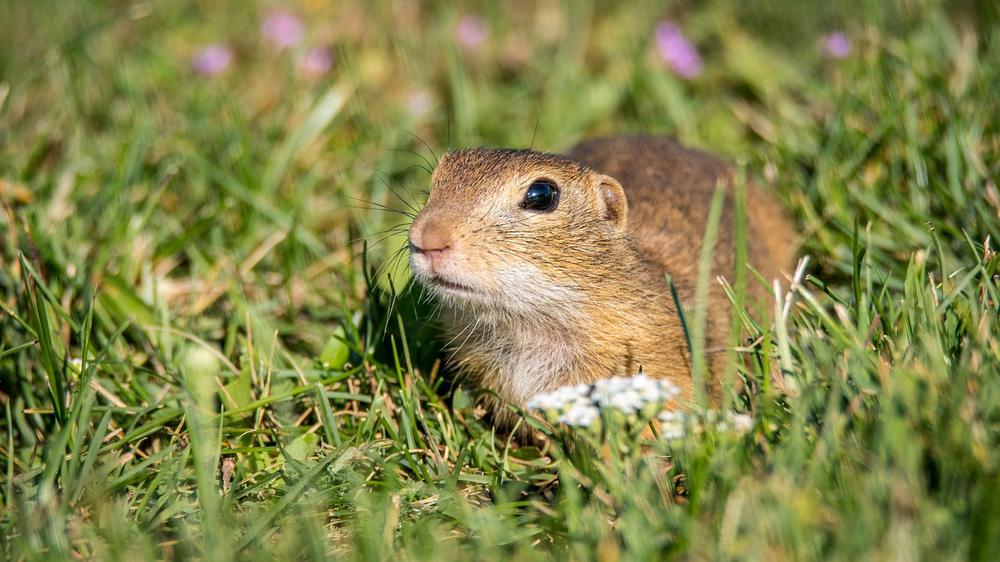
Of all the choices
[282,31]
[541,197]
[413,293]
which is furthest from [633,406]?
[282,31]

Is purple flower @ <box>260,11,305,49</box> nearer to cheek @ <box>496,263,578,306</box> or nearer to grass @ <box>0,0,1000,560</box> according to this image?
grass @ <box>0,0,1000,560</box>

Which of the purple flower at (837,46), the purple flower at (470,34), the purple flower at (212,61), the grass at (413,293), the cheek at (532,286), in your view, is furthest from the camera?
the purple flower at (470,34)

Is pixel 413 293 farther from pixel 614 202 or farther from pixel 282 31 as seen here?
pixel 282 31

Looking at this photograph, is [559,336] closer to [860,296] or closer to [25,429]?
[860,296]

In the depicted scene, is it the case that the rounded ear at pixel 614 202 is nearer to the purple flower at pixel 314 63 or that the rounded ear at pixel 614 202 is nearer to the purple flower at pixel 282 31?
the purple flower at pixel 314 63

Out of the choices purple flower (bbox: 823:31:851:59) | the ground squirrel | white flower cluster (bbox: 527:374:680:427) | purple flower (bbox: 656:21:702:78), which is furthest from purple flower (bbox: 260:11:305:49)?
white flower cluster (bbox: 527:374:680:427)

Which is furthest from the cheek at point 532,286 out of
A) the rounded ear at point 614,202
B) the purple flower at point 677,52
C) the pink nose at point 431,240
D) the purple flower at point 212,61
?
the purple flower at point 212,61
